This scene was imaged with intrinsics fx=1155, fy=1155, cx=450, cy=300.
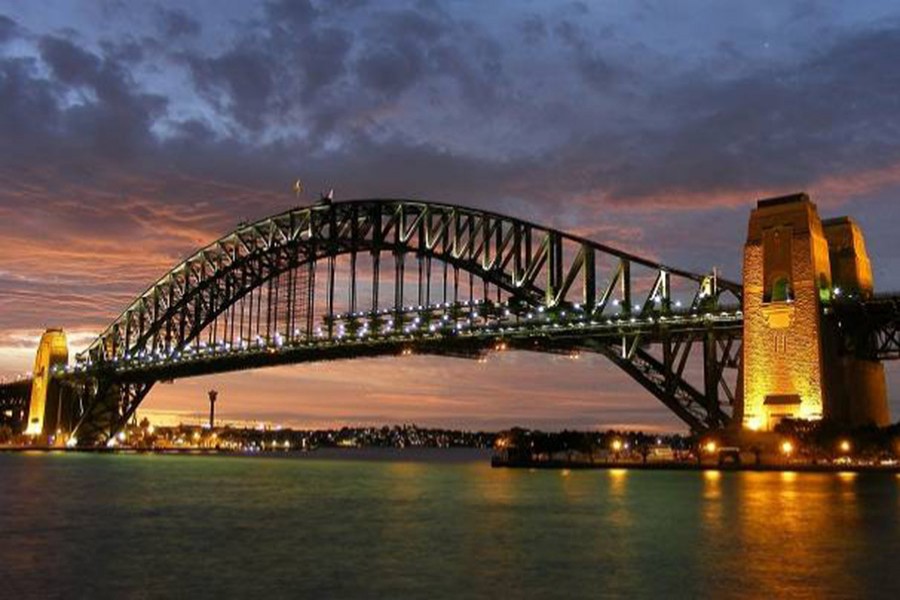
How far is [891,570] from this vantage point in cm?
2706

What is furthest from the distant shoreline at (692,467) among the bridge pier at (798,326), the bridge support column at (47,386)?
the bridge support column at (47,386)

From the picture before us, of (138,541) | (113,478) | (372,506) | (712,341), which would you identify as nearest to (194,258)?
(113,478)

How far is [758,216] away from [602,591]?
45393 mm

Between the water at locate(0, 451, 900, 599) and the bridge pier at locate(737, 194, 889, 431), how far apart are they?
6142mm

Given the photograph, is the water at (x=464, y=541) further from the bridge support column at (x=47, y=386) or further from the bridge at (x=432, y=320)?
the bridge support column at (x=47, y=386)

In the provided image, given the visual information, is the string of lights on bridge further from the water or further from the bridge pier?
the water

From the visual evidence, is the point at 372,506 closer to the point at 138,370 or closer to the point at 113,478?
the point at 113,478

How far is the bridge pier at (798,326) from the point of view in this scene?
62.0 meters

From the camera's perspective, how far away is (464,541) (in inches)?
1332

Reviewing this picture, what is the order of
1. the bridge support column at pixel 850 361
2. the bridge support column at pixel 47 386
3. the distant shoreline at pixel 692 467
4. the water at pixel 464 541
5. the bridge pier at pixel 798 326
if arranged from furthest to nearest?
the bridge support column at pixel 47 386 → the bridge support column at pixel 850 361 → the bridge pier at pixel 798 326 → the distant shoreline at pixel 692 467 → the water at pixel 464 541

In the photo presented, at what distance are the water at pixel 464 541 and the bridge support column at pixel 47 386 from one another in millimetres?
70393

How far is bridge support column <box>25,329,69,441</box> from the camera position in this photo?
125 metres

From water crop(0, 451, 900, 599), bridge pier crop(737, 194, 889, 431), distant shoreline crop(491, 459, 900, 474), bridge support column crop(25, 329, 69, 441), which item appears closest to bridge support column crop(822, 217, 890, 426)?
bridge pier crop(737, 194, 889, 431)

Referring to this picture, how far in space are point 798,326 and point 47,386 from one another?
289 feet
